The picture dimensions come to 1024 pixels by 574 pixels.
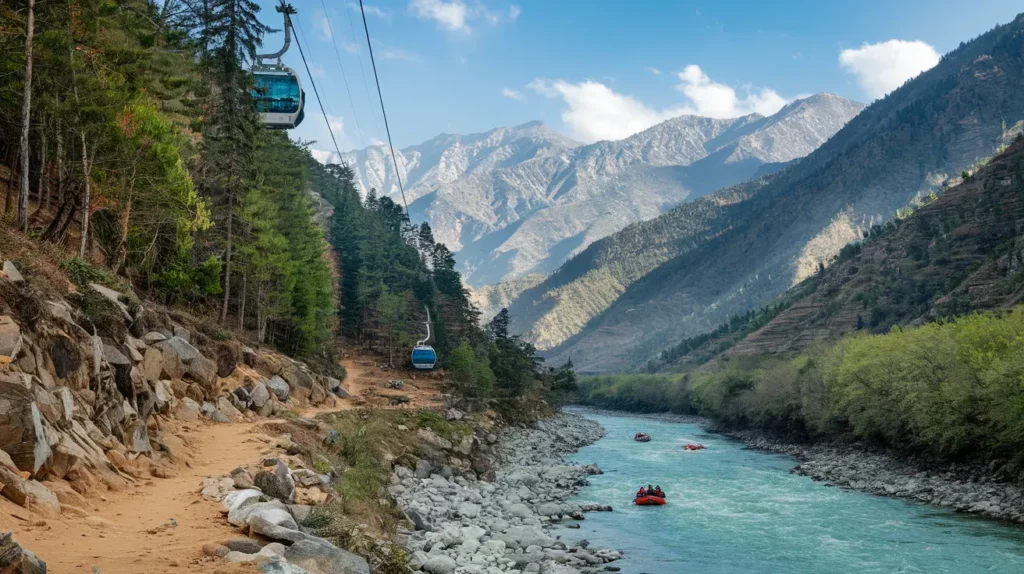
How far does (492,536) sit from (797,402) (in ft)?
186

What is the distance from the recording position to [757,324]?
170500 millimetres

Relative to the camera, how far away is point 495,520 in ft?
85.3

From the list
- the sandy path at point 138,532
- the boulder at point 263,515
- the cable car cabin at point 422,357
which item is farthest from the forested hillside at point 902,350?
the sandy path at point 138,532

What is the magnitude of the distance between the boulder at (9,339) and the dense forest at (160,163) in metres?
6.18

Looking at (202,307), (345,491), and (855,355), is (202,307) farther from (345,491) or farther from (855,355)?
(855,355)

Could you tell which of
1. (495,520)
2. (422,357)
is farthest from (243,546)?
(422,357)

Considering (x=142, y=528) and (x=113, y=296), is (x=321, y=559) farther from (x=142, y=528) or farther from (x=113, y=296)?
(x=113, y=296)

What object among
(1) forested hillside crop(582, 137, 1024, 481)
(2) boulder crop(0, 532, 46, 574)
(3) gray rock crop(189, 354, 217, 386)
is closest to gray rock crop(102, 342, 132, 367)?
(3) gray rock crop(189, 354, 217, 386)

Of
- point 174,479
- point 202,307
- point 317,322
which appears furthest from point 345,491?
point 317,322

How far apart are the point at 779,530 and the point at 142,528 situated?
88.6 feet

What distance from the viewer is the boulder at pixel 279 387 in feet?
95.7

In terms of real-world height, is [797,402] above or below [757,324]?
below

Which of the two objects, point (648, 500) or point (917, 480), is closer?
point (648, 500)

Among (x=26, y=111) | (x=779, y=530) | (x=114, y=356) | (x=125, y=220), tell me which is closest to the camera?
(x=114, y=356)
